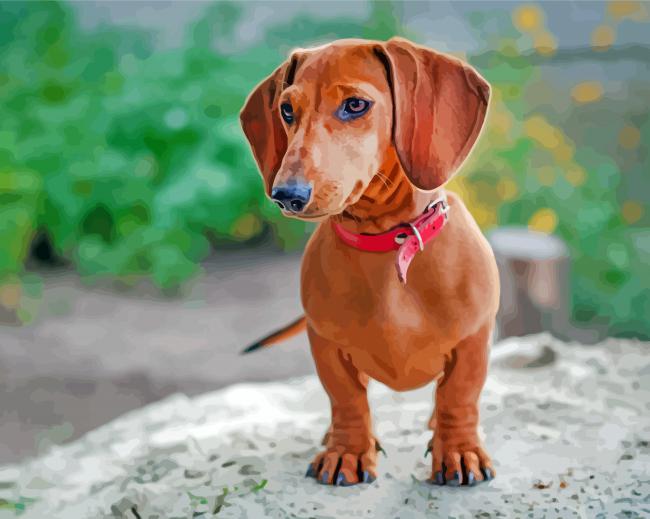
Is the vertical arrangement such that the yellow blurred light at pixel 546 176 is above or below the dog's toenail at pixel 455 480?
above

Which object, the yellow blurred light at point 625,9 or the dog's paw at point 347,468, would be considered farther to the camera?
the yellow blurred light at point 625,9

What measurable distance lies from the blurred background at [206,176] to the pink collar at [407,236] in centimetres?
155

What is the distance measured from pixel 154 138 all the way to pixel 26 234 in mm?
688

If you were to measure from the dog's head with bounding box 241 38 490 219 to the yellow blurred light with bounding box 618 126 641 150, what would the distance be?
7.70 ft

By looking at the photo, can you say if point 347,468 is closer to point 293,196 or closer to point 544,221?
point 293,196

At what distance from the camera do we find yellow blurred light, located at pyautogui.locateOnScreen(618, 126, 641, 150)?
333 centimetres

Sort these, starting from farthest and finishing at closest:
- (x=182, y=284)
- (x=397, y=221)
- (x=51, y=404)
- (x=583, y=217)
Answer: (x=182, y=284) → (x=583, y=217) → (x=51, y=404) → (x=397, y=221)

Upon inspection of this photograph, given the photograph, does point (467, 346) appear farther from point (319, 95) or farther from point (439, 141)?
point (319, 95)

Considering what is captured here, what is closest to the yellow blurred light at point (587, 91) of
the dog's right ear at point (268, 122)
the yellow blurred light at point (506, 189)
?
the yellow blurred light at point (506, 189)

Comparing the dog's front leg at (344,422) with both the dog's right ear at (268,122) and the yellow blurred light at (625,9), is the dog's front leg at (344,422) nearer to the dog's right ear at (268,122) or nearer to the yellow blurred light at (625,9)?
the dog's right ear at (268,122)

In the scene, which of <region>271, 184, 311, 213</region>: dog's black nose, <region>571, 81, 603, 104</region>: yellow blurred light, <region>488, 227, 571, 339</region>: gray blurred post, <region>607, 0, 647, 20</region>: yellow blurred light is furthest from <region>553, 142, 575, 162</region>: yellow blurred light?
<region>271, 184, 311, 213</region>: dog's black nose

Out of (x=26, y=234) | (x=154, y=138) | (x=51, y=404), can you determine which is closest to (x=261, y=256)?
(x=154, y=138)

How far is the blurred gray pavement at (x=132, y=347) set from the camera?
2.71 metres

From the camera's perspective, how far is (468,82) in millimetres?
1199
